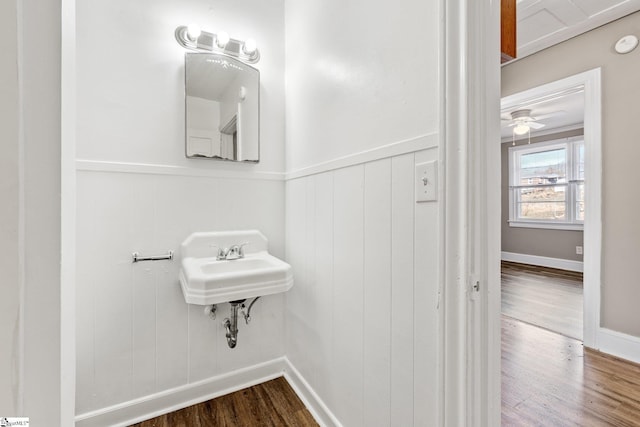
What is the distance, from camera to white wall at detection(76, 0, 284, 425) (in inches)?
50.9

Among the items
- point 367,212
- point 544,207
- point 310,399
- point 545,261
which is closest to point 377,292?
point 367,212

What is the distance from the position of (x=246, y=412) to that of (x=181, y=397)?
0.38 m

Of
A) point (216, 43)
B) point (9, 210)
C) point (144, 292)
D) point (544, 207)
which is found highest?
point (216, 43)

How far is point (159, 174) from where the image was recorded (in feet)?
4.69

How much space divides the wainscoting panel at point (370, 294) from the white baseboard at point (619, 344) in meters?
2.08

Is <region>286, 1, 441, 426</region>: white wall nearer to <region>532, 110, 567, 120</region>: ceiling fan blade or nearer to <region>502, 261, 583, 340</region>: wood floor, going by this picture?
<region>502, 261, 583, 340</region>: wood floor

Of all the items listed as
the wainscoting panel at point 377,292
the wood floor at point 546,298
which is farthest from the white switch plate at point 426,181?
the wood floor at point 546,298

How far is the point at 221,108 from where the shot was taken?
5.14 ft

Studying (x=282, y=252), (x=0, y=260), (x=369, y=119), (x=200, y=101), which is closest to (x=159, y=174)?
(x=200, y=101)

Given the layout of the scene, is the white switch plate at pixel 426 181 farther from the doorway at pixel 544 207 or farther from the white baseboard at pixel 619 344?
the doorway at pixel 544 207

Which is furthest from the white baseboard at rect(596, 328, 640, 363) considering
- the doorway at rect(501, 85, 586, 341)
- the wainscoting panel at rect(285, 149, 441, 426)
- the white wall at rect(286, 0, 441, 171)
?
the white wall at rect(286, 0, 441, 171)

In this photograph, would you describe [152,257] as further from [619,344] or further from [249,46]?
[619,344]

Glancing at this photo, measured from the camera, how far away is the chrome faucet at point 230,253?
152 centimetres

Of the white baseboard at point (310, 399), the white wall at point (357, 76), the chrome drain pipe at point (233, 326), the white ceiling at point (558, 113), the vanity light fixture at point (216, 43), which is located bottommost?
the white baseboard at point (310, 399)
